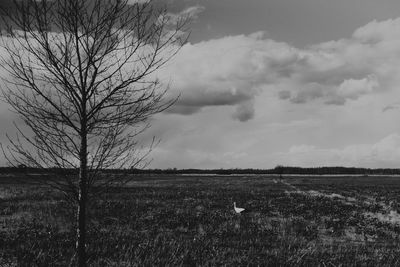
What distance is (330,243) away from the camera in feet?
43.8

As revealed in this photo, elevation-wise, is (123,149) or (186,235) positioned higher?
(123,149)

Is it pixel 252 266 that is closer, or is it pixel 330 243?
pixel 252 266

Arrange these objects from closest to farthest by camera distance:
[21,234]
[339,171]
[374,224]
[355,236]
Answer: [21,234] < [355,236] < [374,224] < [339,171]

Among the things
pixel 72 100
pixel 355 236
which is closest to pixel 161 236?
pixel 355 236

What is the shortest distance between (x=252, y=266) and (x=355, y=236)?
7510mm

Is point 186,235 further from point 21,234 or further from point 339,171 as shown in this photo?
point 339,171

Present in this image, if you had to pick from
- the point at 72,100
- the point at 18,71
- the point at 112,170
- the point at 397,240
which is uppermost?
the point at 18,71

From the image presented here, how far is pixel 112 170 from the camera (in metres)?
6.70

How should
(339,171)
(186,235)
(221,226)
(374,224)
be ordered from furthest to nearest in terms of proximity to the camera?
(339,171) → (374,224) → (221,226) → (186,235)

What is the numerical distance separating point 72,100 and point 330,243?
10119mm

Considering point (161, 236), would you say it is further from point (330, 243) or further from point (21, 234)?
point (330, 243)

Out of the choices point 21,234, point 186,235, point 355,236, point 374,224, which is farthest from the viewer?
point 374,224

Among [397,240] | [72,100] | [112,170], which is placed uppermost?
[72,100]

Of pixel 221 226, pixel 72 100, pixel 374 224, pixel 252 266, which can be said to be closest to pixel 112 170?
pixel 72 100
